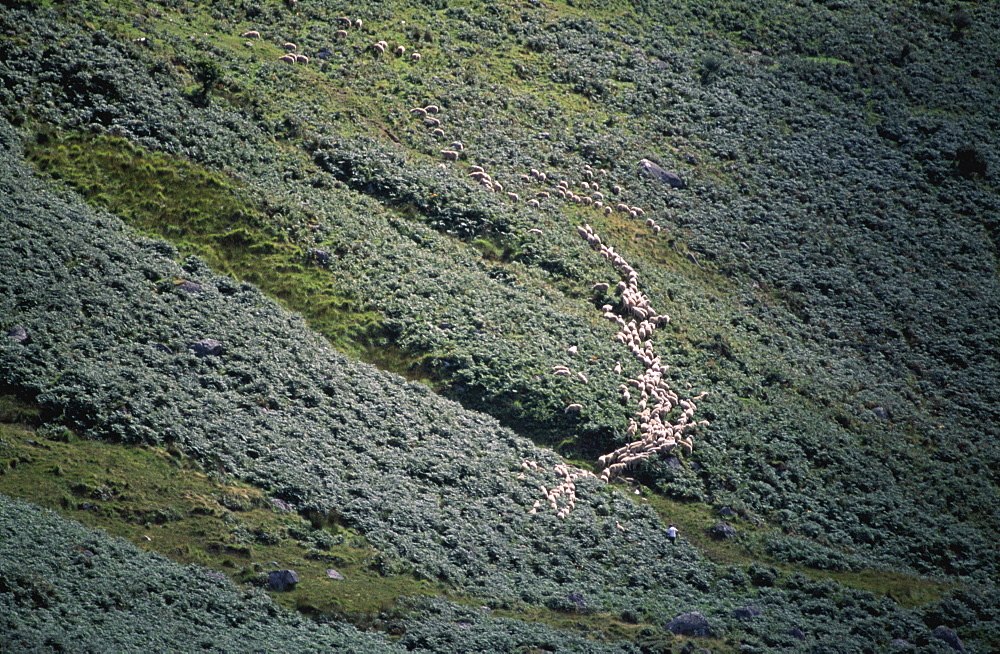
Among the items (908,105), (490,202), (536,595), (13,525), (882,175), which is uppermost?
(908,105)

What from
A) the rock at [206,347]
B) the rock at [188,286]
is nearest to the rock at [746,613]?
the rock at [206,347]

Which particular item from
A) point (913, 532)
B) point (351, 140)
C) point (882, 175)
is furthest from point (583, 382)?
point (882, 175)

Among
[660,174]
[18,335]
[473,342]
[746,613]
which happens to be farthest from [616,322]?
[18,335]

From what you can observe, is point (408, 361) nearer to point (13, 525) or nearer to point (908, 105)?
point (13, 525)

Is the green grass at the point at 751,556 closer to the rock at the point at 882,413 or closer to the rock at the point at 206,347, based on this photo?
the rock at the point at 882,413

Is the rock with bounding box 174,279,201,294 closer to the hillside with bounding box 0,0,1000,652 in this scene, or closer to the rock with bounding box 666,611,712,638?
the hillside with bounding box 0,0,1000,652

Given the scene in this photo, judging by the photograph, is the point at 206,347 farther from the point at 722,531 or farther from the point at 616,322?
the point at 722,531
